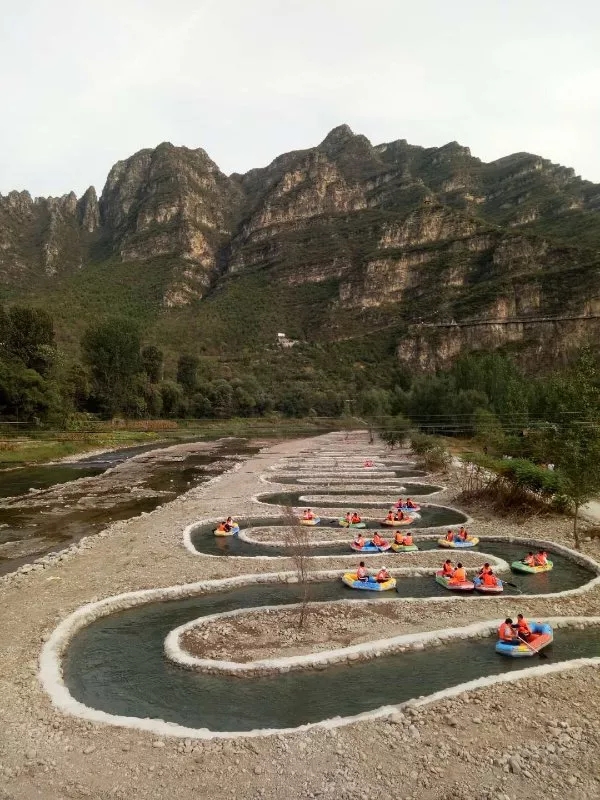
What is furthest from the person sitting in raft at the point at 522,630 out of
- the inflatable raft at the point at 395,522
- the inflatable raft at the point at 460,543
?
the inflatable raft at the point at 395,522

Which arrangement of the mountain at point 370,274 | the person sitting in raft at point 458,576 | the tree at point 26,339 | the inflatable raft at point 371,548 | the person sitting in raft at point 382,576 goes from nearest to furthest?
the person sitting in raft at point 458,576 → the person sitting in raft at point 382,576 → the inflatable raft at point 371,548 → the tree at point 26,339 → the mountain at point 370,274

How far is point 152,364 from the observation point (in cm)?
9956

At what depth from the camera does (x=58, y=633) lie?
14.1 metres

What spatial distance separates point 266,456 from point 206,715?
50767mm

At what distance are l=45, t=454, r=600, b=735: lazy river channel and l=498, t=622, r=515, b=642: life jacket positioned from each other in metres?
0.43

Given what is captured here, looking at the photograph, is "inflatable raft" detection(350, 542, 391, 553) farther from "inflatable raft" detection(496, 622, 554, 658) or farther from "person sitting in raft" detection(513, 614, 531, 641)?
"person sitting in raft" detection(513, 614, 531, 641)

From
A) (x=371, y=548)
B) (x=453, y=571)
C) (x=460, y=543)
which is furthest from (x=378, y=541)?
(x=453, y=571)

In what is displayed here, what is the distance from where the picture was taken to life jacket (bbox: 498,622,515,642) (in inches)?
524

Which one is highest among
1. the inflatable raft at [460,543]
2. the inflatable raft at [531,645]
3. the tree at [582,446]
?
the tree at [582,446]

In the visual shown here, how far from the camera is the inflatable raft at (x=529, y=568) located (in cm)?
1986

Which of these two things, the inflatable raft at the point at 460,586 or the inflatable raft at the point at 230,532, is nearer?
the inflatable raft at the point at 460,586

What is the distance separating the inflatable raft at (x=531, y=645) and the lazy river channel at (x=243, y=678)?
0.23m

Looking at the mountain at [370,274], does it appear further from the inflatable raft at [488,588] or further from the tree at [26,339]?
the inflatable raft at [488,588]

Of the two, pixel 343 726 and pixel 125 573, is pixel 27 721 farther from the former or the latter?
pixel 125 573
